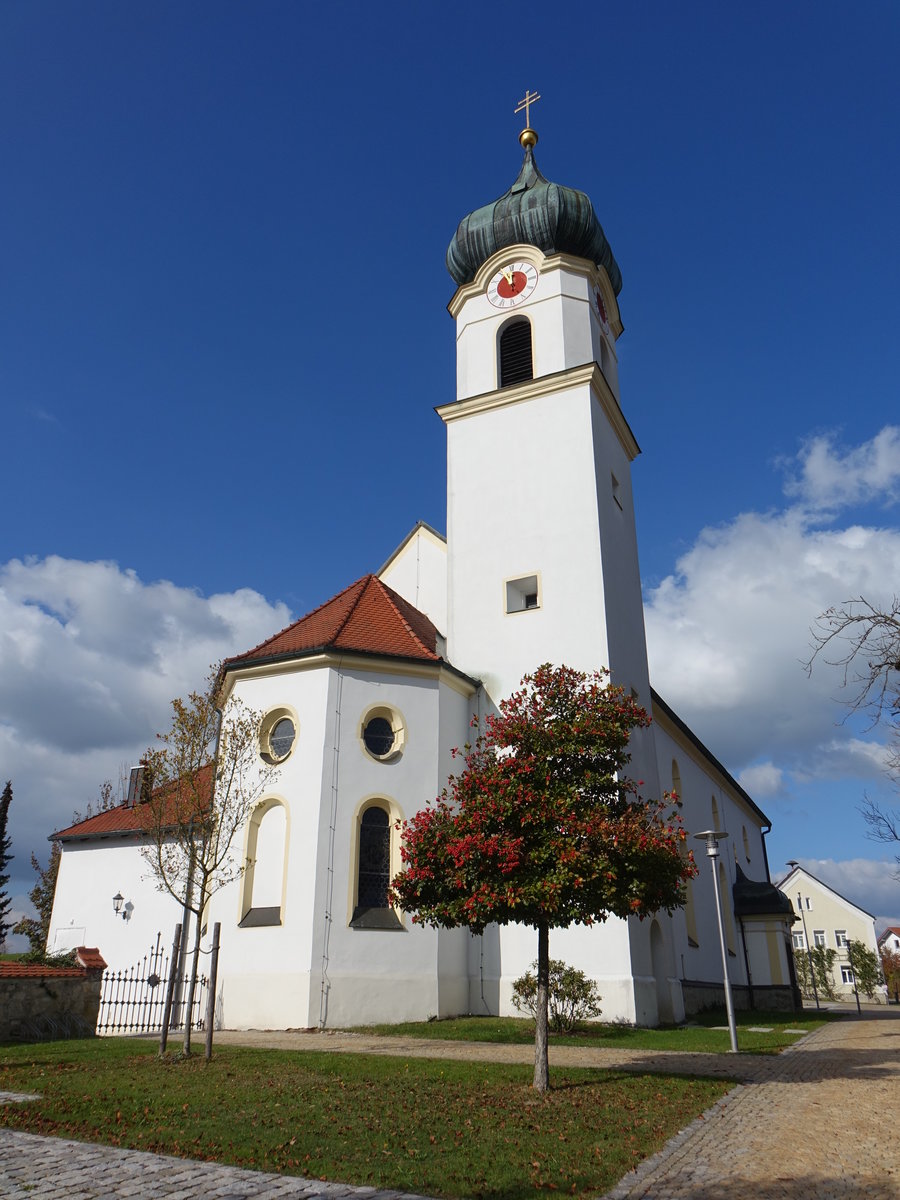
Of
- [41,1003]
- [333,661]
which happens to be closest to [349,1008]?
[41,1003]

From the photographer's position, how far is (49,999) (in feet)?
51.6

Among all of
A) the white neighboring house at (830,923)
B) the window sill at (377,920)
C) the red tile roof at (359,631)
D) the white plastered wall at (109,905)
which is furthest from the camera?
the white neighboring house at (830,923)

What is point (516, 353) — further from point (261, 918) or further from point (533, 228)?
point (261, 918)

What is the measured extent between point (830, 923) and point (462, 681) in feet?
192

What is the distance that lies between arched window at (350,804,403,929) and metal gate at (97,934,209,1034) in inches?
148

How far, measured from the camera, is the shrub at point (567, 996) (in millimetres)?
18078

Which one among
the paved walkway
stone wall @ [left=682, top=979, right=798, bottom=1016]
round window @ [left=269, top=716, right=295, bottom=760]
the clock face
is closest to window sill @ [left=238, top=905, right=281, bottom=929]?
round window @ [left=269, top=716, right=295, bottom=760]

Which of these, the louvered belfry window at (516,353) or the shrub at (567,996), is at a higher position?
the louvered belfry window at (516,353)

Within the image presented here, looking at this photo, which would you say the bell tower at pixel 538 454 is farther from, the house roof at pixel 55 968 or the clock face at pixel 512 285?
the house roof at pixel 55 968

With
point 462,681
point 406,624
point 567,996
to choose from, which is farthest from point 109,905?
point 567,996

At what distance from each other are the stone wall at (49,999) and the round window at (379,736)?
277 inches

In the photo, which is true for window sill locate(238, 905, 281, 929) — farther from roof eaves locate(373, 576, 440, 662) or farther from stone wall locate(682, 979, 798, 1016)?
stone wall locate(682, 979, 798, 1016)

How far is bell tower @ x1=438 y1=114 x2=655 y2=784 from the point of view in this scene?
76.7 feet

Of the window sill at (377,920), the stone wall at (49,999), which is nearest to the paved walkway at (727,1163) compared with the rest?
the stone wall at (49,999)
